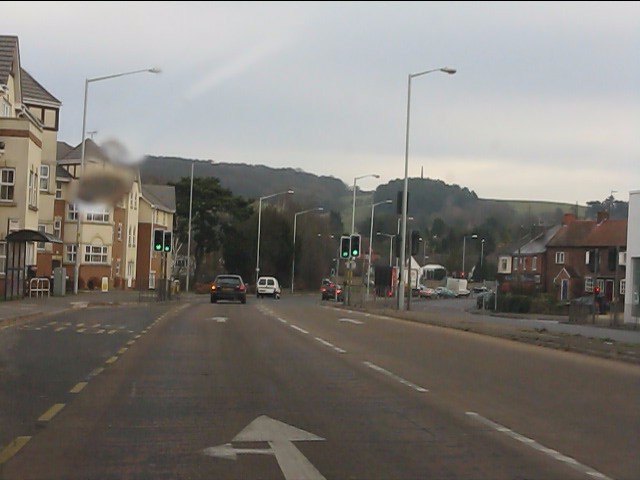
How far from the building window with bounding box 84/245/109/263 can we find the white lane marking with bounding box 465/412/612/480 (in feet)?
117

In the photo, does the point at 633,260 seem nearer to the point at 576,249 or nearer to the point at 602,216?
the point at 602,216

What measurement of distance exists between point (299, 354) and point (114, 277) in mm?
36223

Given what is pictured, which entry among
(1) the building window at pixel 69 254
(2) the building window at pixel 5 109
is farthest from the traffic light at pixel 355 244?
(2) the building window at pixel 5 109

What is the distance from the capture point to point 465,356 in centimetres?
2142

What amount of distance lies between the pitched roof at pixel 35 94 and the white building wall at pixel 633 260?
3286 cm

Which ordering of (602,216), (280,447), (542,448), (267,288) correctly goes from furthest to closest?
1. (602,216)
2. (267,288)
3. (542,448)
4. (280,447)

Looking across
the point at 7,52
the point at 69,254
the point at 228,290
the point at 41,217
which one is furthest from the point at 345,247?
the point at 7,52

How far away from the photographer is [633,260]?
52.4 meters

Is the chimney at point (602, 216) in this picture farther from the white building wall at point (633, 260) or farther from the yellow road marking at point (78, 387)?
the yellow road marking at point (78, 387)

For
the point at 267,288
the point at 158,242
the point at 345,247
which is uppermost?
the point at 345,247

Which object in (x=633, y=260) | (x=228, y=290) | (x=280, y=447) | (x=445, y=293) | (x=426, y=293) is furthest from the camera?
(x=445, y=293)

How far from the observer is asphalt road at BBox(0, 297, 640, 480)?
30.2 ft

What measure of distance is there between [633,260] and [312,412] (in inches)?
1707

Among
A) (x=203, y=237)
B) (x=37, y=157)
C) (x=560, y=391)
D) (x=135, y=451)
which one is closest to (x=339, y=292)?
(x=203, y=237)
